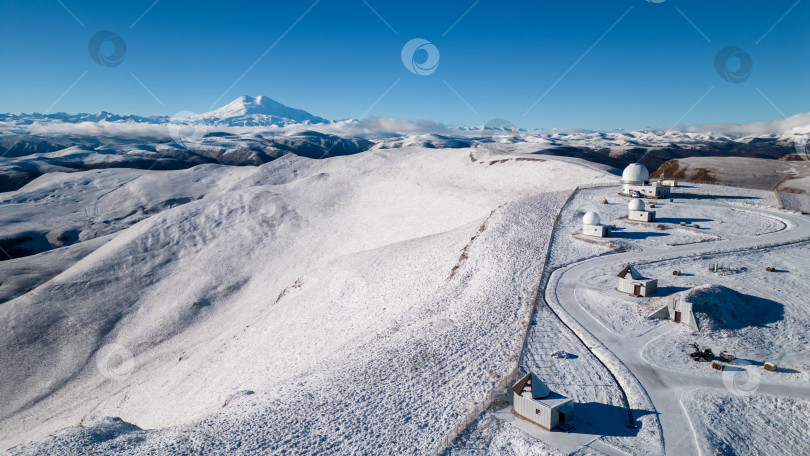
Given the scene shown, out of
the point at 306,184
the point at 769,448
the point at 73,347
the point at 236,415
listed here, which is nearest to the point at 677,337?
the point at 769,448

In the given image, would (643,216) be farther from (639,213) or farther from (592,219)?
(592,219)

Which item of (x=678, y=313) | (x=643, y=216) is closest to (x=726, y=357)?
(x=678, y=313)

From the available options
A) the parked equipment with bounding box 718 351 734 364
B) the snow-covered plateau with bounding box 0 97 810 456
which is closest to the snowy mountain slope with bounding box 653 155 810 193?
the snow-covered plateau with bounding box 0 97 810 456

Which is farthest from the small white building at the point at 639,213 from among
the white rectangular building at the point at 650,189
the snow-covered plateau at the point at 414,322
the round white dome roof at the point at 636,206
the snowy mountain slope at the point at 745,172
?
the snowy mountain slope at the point at 745,172

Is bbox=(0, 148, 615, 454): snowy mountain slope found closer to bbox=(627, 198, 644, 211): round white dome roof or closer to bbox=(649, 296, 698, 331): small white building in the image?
bbox=(649, 296, 698, 331): small white building

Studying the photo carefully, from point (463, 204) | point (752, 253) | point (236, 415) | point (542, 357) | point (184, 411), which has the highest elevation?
point (463, 204)

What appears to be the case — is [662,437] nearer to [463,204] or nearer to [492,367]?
[492,367]
